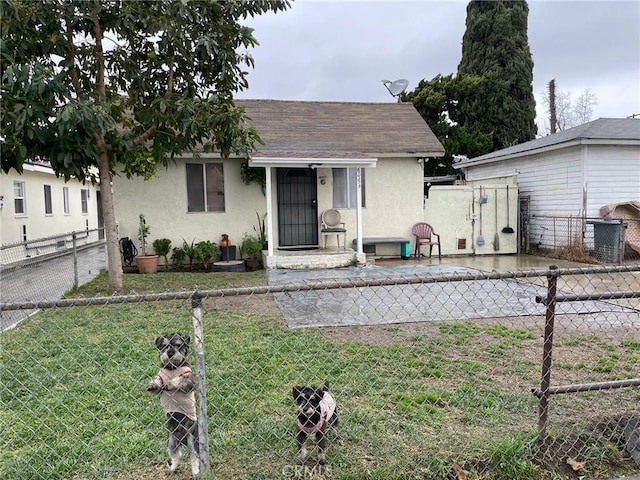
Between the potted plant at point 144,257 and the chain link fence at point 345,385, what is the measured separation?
13.1 ft

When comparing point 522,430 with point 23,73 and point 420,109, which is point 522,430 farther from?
point 420,109

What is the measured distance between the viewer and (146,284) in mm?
8500

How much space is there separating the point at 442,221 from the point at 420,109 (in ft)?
38.2

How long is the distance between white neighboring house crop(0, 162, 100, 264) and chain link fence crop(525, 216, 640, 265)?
12.4 metres

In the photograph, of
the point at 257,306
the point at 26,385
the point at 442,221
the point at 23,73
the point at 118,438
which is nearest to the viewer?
the point at 118,438

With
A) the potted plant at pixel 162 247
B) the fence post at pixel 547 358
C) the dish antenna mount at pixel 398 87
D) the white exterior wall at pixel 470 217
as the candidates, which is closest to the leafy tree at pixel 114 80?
the potted plant at pixel 162 247

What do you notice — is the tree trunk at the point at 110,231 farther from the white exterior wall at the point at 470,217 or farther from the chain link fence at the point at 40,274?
the white exterior wall at the point at 470,217

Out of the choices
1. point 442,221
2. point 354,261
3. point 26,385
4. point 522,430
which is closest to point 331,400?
point 522,430

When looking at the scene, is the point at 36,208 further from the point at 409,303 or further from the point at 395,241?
the point at 409,303

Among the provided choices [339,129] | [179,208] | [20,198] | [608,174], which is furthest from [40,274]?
[608,174]

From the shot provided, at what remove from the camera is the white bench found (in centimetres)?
1181

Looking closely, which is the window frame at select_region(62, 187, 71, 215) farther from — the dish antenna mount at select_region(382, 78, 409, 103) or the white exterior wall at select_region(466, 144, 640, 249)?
the white exterior wall at select_region(466, 144, 640, 249)

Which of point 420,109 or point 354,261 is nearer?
point 354,261

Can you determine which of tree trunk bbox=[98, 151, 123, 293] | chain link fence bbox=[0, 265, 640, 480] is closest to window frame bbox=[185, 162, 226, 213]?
tree trunk bbox=[98, 151, 123, 293]
